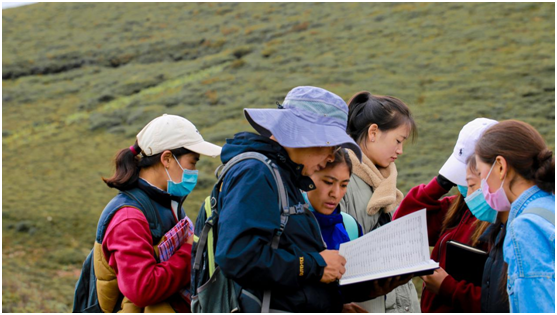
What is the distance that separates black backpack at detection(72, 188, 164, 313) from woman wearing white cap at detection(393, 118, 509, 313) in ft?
5.14

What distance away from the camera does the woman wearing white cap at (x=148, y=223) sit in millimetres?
3111

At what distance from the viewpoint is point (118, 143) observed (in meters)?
28.4

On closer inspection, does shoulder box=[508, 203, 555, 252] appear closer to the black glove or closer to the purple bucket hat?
the purple bucket hat

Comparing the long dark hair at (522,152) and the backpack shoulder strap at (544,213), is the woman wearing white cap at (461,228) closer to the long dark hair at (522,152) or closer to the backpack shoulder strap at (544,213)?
the long dark hair at (522,152)

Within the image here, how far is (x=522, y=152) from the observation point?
2.77 metres

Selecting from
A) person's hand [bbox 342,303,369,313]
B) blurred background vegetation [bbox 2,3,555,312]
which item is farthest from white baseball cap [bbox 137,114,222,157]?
blurred background vegetation [bbox 2,3,555,312]

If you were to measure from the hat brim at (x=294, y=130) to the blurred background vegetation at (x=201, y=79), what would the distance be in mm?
8521

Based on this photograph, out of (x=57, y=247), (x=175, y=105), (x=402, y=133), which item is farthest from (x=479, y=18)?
(x=402, y=133)

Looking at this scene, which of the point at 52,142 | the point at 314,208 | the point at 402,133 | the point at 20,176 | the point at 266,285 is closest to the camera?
the point at 266,285

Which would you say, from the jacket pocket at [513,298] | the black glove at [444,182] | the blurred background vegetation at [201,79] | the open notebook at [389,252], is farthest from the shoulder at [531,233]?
the blurred background vegetation at [201,79]

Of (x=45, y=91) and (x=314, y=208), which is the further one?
(x=45, y=91)

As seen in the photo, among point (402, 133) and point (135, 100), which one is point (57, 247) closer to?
point (402, 133)

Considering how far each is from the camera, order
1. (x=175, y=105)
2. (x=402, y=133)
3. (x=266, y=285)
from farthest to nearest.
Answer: (x=175, y=105) < (x=402, y=133) < (x=266, y=285)

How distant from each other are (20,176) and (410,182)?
633 inches
